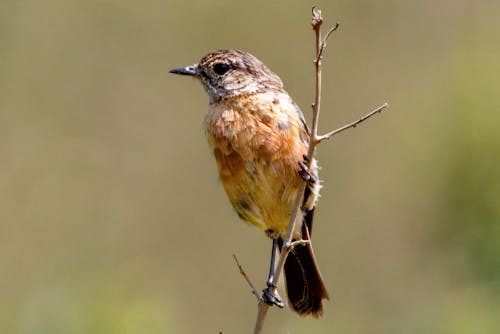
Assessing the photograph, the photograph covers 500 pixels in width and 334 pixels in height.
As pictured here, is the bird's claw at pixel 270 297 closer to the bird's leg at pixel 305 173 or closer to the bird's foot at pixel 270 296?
the bird's foot at pixel 270 296

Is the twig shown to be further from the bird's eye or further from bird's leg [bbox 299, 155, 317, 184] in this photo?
the bird's eye

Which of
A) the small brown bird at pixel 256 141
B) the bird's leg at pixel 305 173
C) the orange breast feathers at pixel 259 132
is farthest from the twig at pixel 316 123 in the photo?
the orange breast feathers at pixel 259 132

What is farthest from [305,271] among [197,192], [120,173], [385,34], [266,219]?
[385,34]

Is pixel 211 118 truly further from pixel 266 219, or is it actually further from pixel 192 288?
pixel 192 288

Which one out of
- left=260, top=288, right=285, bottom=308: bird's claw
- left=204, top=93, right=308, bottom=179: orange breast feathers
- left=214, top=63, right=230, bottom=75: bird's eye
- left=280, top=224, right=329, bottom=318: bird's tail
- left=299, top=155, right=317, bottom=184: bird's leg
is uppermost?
left=214, top=63, right=230, bottom=75: bird's eye

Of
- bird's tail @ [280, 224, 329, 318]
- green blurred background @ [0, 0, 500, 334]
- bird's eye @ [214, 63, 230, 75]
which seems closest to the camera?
bird's eye @ [214, 63, 230, 75]

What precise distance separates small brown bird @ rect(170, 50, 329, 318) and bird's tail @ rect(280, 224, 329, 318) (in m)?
0.04

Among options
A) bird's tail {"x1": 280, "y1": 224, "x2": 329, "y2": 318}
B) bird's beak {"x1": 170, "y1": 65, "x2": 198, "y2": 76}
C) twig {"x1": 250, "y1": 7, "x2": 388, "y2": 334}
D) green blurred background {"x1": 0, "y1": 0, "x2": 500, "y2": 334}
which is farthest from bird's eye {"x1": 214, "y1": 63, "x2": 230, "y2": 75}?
twig {"x1": 250, "y1": 7, "x2": 388, "y2": 334}

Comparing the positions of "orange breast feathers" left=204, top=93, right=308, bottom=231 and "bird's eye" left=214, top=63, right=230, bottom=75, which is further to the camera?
"bird's eye" left=214, top=63, right=230, bottom=75

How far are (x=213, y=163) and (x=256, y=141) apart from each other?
274cm

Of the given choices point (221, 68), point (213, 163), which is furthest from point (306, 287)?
point (213, 163)

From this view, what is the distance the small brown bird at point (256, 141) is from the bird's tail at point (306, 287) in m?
0.04

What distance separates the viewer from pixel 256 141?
6145 millimetres

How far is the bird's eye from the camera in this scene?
6.70 meters
